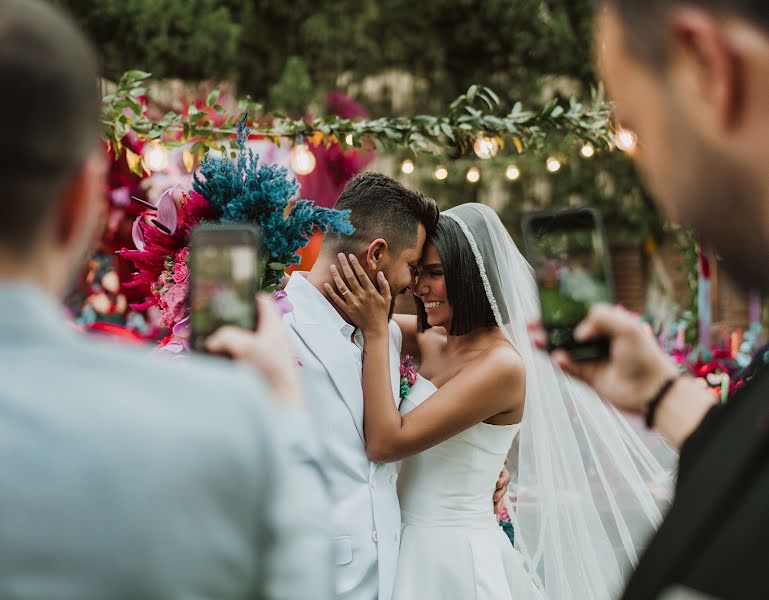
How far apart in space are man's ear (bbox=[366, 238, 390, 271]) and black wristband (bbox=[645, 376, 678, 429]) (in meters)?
1.72

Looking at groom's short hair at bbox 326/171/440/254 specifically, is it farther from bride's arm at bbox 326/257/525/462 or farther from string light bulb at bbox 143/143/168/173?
string light bulb at bbox 143/143/168/173

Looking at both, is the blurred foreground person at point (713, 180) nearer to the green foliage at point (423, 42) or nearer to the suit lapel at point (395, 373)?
the suit lapel at point (395, 373)

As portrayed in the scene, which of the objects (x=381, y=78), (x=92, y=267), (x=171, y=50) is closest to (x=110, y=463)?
(x=92, y=267)

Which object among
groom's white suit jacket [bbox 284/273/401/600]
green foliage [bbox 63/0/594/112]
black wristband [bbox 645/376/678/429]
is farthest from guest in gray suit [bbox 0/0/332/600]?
green foliage [bbox 63/0/594/112]

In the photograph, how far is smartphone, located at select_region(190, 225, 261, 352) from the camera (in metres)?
1.19

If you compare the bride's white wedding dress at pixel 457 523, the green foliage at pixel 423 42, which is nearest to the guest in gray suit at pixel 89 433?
the bride's white wedding dress at pixel 457 523

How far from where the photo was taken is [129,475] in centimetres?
88

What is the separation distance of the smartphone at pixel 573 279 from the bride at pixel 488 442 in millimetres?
1421

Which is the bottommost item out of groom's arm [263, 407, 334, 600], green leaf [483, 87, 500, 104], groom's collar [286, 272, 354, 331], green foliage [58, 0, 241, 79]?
groom's collar [286, 272, 354, 331]

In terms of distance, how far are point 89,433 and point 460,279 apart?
2.47 m

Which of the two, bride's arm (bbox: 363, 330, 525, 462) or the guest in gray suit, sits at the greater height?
the guest in gray suit

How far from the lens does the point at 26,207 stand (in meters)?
0.92

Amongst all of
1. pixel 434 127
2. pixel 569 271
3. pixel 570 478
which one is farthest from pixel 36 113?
pixel 434 127

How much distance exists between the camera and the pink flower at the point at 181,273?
2.38m
